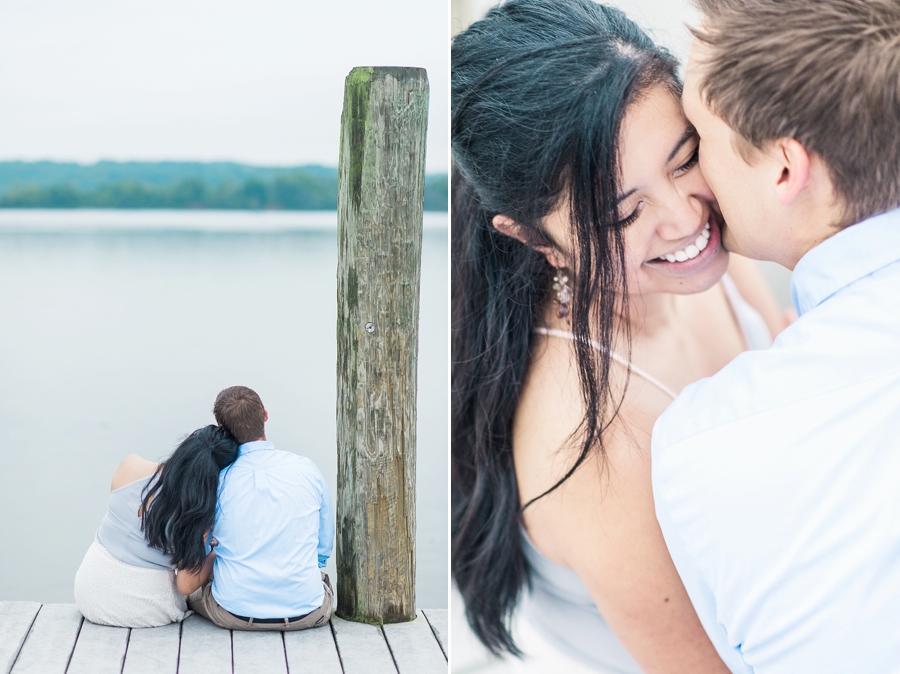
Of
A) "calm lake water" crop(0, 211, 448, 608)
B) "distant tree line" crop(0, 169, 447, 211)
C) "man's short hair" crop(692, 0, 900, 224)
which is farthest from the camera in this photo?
"distant tree line" crop(0, 169, 447, 211)

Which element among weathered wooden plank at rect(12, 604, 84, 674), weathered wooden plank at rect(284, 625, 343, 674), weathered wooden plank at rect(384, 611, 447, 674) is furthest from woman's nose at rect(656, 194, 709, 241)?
weathered wooden plank at rect(12, 604, 84, 674)

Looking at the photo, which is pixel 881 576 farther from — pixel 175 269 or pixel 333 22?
pixel 175 269

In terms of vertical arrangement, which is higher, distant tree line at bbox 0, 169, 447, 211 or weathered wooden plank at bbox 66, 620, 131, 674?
distant tree line at bbox 0, 169, 447, 211

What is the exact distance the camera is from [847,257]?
49.3 inches

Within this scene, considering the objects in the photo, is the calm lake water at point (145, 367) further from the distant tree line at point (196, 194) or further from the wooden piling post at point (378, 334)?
the wooden piling post at point (378, 334)

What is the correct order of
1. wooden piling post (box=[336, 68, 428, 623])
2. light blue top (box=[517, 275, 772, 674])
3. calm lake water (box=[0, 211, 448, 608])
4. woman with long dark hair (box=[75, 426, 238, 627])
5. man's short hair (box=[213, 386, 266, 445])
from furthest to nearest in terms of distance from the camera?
calm lake water (box=[0, 211, 448, 608]) < man's short hair (box=[213, 386, 266, 445]) < woman with long dark hair (box=[75, 426, 238, 627]) < wooden piling post (box=[336, 68, 428, 623]) < light blue top (box=[517, 275, 772, 674])

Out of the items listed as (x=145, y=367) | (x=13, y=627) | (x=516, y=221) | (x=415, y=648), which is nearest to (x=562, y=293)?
(x=516, y=221)

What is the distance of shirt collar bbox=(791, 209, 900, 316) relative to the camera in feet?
4.04

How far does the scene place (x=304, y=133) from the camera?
10438 mm

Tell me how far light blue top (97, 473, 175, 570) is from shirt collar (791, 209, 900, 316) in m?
2.40

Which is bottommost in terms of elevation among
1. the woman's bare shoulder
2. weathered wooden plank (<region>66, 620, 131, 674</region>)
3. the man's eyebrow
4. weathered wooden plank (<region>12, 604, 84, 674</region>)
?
weathered wooden plank (<region>66, 620, 131, 674</region>)

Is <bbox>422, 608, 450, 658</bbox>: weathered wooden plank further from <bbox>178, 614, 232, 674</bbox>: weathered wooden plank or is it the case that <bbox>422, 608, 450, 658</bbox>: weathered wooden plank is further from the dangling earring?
the dangling earring

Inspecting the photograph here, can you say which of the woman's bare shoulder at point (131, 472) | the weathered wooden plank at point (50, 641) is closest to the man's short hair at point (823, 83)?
the woman's bare shoulder at point (131, 472)

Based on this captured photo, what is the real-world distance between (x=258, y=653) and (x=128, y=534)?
2.03 feet
